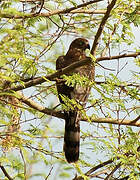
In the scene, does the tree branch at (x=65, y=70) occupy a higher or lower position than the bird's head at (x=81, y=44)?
lower

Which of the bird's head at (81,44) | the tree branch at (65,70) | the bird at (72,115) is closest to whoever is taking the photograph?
the tree branch at (65,70)

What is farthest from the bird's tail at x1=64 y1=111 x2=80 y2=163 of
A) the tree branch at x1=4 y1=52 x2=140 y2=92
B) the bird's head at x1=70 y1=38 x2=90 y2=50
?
the bird's head at x1=70 y1=38 x2=90 y2=50

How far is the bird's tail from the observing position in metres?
4.12

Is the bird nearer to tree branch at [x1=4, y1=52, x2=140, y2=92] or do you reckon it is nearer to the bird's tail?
the bird's tail

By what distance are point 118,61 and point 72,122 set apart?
122 cm

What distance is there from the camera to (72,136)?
14.0 ft

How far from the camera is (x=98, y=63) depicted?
9.54ft

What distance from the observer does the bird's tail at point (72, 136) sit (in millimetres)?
4117

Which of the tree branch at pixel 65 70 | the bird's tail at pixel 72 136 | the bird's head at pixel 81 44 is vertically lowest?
the bird's tail at pixel 72 136

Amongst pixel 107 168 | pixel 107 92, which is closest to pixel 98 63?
pixel 107 92

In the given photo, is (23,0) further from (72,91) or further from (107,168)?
(107,168)

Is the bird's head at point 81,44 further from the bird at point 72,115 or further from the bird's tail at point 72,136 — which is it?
the bird's tail at point 72,136

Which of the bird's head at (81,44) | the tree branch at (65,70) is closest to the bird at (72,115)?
the bird's head at (81,44)

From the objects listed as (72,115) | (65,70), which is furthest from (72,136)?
(65,70)
